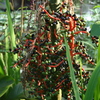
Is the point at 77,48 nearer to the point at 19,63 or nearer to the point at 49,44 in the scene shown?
the point at 49,44

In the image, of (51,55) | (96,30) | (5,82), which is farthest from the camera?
(5,82)

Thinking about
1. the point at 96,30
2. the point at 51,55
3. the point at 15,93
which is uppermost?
the point at 96,30

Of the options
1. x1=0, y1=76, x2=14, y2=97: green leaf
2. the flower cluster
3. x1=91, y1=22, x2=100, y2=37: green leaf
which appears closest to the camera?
x1=91, y1=22, x2=100, y2=37: green leaf

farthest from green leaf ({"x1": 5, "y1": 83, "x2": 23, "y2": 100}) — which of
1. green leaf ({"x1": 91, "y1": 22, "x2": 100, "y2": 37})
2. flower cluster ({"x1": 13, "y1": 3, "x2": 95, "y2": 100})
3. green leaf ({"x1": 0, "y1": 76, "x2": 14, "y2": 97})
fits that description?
green leaf ({"x1": 91, "y1": 22, "x2": 100, "y2": 37})

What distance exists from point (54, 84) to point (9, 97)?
420mm

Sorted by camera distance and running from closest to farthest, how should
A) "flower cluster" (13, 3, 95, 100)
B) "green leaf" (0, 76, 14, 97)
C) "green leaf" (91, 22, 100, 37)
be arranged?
"green leaf" (91, 22, 100, 37)
"flower cluster" (13, 3, 95, 100)
"green leaf" (0, 76, 14, 97)

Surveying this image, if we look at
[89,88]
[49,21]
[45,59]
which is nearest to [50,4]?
[49,21]

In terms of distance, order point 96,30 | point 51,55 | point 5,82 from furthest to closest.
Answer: point 5,82
point 51,55
point 96,30

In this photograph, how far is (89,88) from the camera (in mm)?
689

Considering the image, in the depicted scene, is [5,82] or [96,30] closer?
[96,30]

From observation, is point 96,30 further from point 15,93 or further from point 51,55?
point 15,93

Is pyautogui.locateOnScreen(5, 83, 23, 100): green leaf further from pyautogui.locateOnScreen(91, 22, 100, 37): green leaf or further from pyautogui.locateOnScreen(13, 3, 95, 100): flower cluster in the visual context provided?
pyautogui.locateOnScreen(91, 22, 100, 37): green leaf

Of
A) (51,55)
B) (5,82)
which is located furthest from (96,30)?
(5,82)

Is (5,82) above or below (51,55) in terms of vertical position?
below
